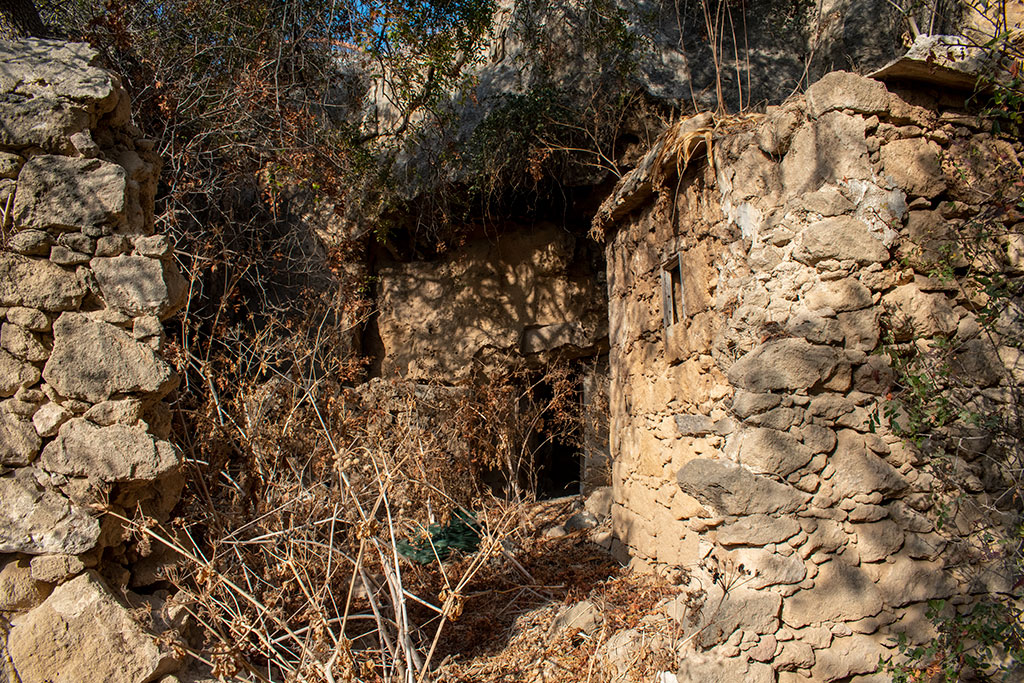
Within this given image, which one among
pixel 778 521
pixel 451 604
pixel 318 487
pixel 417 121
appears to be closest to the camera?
pixel 451 604

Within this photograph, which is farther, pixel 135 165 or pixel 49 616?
pixel 135 165

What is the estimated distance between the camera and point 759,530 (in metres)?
2.96

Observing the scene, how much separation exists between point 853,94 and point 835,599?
7.48ft

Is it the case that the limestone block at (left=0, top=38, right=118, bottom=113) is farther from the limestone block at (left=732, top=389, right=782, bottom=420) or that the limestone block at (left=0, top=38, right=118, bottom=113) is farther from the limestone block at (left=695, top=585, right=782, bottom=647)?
the limestone block at (left=695, top=585, right=782, bottom=647)

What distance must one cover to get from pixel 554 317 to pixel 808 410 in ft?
15.2

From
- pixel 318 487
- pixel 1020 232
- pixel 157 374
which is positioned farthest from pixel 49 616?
pixel 1020 232

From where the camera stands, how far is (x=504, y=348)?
7.36 metres

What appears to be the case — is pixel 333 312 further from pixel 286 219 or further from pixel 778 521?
pixel 778 521

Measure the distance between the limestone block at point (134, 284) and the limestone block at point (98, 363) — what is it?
13cm

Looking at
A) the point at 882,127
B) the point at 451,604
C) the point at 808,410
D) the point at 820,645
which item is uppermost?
the point at 882,127

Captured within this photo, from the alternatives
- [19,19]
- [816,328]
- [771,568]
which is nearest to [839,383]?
[816,328]

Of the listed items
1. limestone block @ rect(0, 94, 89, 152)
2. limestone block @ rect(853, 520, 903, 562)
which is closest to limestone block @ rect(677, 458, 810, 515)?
limestone block @ rect(853, 520, 903, 562)

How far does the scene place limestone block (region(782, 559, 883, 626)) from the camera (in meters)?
2.82

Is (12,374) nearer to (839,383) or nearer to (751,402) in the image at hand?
(751,402)
